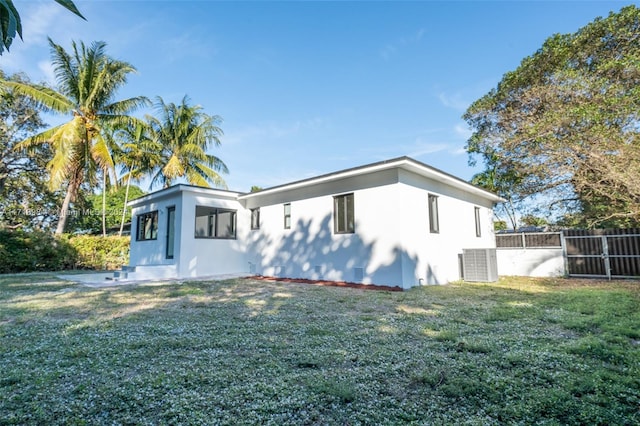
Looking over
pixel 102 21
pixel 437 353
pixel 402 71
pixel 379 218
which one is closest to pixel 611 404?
pixel 437 353

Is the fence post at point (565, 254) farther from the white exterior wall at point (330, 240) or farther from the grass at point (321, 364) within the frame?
the white exterior wall at point (330, 240)

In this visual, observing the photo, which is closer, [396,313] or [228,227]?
[396,313]

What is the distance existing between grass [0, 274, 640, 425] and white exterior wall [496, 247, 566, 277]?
581 centimetres

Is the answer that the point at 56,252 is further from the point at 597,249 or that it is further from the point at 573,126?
the point at 597,249

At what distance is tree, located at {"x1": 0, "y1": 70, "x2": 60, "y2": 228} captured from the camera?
17.5 m

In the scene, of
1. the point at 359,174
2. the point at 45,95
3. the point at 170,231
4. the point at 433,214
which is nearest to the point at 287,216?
the point at 359,174

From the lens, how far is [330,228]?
9.30 metres

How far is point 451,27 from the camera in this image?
10.0 metres

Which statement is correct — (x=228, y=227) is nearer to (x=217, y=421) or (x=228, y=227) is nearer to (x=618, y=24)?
(x=217, y=421)

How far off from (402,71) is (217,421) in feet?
39.7

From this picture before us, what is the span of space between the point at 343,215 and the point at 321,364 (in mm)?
6418

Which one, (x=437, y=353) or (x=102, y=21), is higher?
(x=102, y=21)

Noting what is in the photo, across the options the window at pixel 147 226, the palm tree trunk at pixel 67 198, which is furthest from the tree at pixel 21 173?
the window at pixel 147 226

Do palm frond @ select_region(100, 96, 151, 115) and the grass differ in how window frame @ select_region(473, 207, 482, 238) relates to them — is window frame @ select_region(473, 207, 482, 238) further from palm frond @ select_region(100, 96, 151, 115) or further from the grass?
palm frond @ select_region(100, 96, 151, 115)
